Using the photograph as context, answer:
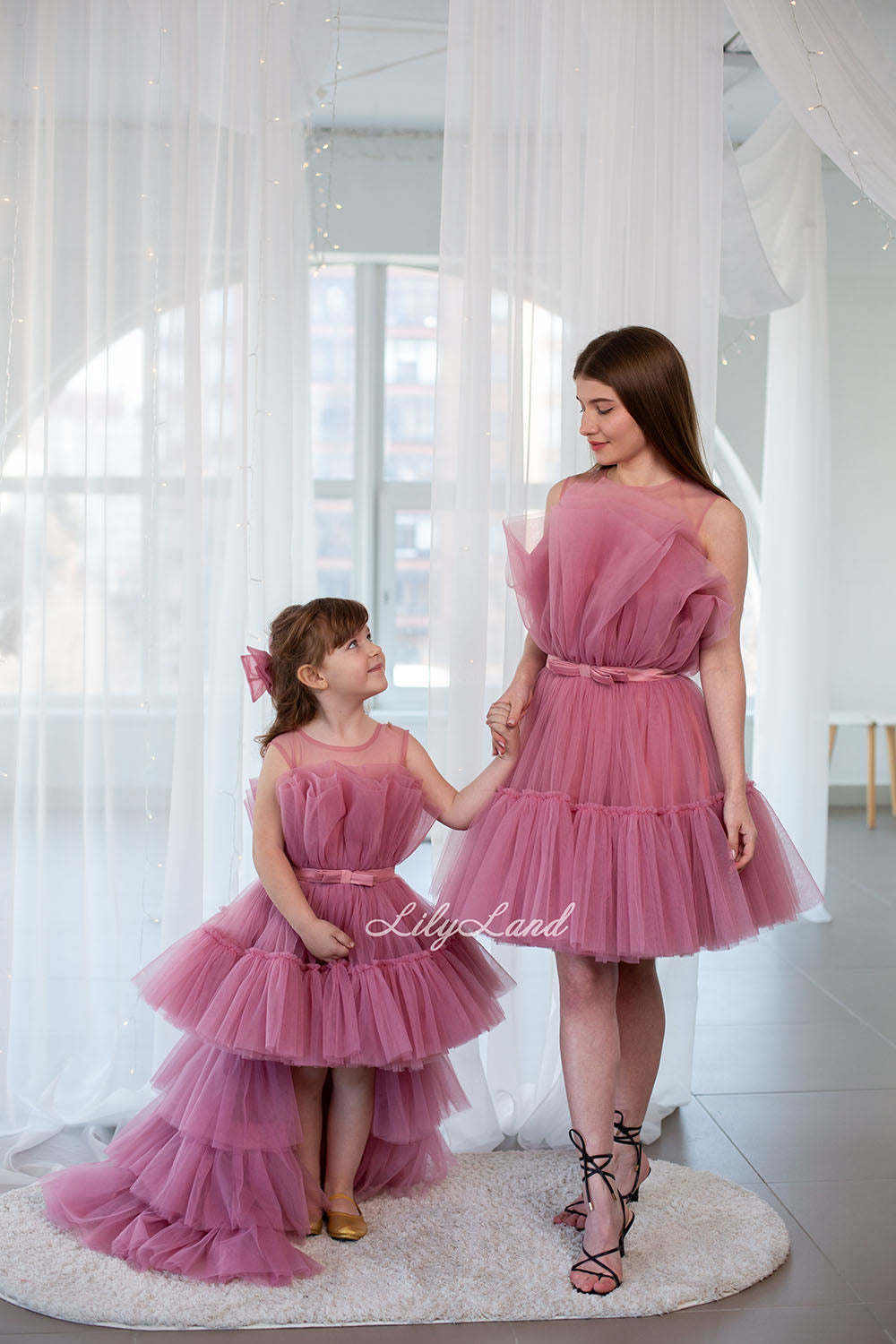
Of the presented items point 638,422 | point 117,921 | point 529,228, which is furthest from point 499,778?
point 529,228

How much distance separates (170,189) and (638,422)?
3.44 ft

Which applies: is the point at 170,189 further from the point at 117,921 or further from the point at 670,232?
the point at 117,921

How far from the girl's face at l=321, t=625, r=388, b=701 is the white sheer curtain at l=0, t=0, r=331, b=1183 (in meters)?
0.35

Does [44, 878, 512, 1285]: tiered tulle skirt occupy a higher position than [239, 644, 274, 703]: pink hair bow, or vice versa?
[239, 644, 274, 703]: pink hair bow

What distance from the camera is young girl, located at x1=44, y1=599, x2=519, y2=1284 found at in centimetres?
202

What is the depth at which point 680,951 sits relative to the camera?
1899mm

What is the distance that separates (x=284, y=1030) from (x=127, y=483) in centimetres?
111

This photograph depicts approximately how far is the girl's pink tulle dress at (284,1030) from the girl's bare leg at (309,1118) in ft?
0.07

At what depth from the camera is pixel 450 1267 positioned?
2.04 m

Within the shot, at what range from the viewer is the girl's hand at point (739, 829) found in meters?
1.99

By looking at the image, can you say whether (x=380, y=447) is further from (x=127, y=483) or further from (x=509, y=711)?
(x=509, y=711)

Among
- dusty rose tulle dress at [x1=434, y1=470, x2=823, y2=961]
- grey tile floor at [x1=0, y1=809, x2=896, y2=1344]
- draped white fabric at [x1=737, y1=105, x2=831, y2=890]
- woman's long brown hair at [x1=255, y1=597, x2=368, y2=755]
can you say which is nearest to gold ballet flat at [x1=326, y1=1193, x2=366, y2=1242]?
grey tile floor at [x1=0, y1=809, x2=896, y2=1344]

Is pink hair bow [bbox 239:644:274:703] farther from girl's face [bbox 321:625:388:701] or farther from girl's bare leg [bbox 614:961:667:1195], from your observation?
girl's bare leg [bbox 614:961:667:1195]

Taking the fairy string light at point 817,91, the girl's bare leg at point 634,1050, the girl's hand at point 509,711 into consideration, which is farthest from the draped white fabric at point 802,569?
the girl's hand at point 509,711
